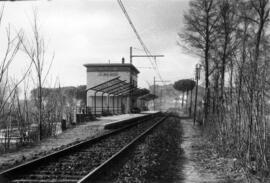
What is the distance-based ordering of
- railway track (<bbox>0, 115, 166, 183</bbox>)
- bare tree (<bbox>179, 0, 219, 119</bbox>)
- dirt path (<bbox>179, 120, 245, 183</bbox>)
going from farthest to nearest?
1. bare tree (<bbox>179, 0, 219, 119</bbox>)
2. dirt path (<bbox>179, 120, 245, 183</bbox>)
3. railway track (<bbox>0, 115, 166, 183</bbox>)

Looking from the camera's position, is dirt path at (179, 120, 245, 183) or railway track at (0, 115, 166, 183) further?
dirt path at (179, 120, 245, 183)

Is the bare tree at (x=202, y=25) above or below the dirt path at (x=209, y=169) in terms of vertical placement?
above

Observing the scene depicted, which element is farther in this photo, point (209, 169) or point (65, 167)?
point (209, 169)

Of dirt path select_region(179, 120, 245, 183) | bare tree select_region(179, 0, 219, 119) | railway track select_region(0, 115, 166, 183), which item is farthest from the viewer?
bare tree select_region(179, 0, 219, 119)

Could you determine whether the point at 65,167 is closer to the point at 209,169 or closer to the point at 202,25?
the point at 209,169

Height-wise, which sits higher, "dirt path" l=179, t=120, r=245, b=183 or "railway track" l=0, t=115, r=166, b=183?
"railway track" l=0, t=115, r=166, b=183

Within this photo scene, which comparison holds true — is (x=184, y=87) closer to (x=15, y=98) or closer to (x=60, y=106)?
(x=60, y=106)

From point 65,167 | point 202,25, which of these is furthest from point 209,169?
A: point 202,25

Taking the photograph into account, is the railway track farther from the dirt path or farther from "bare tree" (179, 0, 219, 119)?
"bare tree" (179, 0, 219, 119)

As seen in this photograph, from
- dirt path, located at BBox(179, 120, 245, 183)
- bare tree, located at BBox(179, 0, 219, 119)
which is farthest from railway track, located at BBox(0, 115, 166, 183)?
bare tree, located at BBox(179, 0, 219, 119)

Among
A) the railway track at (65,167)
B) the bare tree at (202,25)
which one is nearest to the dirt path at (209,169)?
the railway track at (65,167)

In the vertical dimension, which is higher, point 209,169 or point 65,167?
point 65,167

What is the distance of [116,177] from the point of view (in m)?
7.33

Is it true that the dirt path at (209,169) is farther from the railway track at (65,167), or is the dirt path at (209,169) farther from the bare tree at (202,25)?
the bare tree at (202,25)
